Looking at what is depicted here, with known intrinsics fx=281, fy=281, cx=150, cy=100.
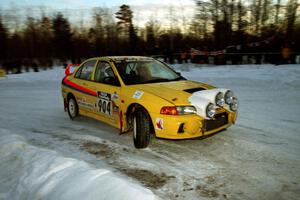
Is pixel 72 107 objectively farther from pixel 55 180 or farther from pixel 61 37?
pixel 61 37

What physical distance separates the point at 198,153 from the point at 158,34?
4095 cm

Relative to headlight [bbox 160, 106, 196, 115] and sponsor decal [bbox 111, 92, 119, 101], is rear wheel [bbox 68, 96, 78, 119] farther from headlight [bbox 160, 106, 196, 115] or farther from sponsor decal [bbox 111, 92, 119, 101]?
headlight [bbox 160, 106, 196, 115]

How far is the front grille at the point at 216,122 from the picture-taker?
4.36m

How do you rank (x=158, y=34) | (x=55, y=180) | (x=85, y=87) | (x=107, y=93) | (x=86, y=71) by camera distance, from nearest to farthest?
(x=55, y=180), (x=107, y=93), (x=85, y=87), (x=86, y=71), (x=158, y=34)

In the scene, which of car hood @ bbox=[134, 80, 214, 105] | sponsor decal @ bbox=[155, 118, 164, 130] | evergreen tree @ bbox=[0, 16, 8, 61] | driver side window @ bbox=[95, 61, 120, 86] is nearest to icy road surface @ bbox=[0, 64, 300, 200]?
sponsor decal @ bbox=[155, 118, 164, 130]

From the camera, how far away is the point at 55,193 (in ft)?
10.6

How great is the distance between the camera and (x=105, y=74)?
5.77 m

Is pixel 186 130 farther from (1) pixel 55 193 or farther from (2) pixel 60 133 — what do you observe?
(2) pixel 60 133

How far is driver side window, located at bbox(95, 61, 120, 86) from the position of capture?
17.4 feet

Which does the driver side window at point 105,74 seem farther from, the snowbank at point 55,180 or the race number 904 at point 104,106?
the snowbank at point 55,180

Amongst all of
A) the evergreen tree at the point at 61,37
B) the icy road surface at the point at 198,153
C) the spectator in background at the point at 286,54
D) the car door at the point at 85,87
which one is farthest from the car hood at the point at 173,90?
the evergreen tree at the point at 61,37

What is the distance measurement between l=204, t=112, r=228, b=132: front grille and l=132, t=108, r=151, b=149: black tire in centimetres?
92

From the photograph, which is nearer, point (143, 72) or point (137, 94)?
point (137, 94)

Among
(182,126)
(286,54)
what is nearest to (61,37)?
(286,54)
